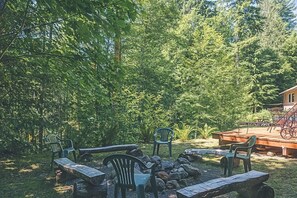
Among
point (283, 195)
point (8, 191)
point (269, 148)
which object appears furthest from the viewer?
point (269, 148)

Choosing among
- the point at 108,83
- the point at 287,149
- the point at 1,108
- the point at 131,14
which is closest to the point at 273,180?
the point at 287,149

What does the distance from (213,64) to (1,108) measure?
29.8 ft

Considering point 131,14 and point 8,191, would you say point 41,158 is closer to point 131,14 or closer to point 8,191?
point 8,191

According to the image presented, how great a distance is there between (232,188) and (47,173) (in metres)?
3.41

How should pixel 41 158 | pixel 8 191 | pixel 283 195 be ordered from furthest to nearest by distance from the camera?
pixel 41 158 → pixel 8 191 → pixel 283 195

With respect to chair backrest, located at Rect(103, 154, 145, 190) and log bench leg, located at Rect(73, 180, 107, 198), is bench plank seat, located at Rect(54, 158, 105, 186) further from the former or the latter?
chair backrest, located at Rect(103, 154, 145, 190)

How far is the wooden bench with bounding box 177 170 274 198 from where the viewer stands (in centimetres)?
260

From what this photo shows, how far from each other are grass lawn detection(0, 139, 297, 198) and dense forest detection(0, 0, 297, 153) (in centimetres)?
64

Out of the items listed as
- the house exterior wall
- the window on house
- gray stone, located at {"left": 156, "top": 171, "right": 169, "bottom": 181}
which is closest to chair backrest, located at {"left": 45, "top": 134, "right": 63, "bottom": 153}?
gray stone, located at {"left": 156, "top": 171, "right": 169, "bottom": 181}

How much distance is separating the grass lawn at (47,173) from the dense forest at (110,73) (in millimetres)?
644

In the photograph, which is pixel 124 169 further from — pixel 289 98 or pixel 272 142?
pixel 289 98

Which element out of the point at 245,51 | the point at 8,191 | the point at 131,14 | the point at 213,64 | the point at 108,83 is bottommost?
the point at 8,191

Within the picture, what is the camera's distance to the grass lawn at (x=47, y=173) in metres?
3.87

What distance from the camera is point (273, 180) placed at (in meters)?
4.34
